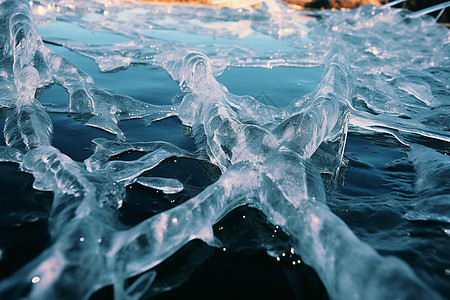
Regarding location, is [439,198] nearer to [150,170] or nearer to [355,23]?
[150,170]

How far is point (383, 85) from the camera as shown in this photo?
3820 mm

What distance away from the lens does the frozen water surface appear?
3.20 ft

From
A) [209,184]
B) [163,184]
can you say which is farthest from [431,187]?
[163,184]

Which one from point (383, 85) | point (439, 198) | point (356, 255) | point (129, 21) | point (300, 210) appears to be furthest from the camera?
point (129, 21)

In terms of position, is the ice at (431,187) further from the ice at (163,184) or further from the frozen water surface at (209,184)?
the ice at (163,184)

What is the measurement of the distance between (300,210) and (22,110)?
193 cm

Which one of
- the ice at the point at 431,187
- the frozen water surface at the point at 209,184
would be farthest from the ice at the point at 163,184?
the ice at the point at 431,187

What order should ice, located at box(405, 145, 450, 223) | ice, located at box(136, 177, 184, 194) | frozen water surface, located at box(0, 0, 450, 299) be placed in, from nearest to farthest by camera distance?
frozen water surface, located at box(0, 0, 450, 299) < ice, located at box(405, 145, 450, 223) < ice, located at box(136, 177, 184, 194)

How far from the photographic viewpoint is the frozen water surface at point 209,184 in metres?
0.98

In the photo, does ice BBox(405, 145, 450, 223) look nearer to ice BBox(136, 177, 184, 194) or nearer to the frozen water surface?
the frozen water surface

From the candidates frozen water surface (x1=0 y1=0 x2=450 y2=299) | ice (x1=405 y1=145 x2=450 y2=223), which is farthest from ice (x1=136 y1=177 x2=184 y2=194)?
ice (x1=405 y1=145 x2=450 y2=223)

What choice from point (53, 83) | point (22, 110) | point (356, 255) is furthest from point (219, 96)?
point (356, 255)

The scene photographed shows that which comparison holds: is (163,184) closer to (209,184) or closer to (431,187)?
(209,184)

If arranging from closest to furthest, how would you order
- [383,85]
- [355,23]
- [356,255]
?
[356,255] → [383,85] → [355,23]
